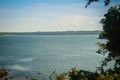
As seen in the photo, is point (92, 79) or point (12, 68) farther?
point (12, 68)

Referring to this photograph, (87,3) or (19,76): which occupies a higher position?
(87,3)

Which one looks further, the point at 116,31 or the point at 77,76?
the point at 116,31

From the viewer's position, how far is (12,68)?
274 ft

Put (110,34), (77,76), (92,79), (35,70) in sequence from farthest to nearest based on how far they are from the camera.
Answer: (35,70) → (110,34) → (77,76) → (92,79)

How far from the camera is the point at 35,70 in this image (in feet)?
256

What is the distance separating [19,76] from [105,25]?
48.0 meters

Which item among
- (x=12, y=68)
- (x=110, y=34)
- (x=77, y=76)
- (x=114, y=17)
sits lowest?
(x=12, y=68)

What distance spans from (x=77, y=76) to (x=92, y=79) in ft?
5.32

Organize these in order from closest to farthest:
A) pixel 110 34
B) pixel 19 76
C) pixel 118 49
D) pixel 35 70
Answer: pixel 118 49 → pixel 110 34 → pixel 19 76 → pixel 35 70

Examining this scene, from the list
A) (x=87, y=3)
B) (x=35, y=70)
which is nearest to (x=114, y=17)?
(x=87, y=3)

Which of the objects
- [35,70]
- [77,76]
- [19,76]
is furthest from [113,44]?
[35,70]

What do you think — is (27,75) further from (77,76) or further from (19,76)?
(77,76)

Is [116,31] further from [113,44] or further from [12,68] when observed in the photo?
[12,68]

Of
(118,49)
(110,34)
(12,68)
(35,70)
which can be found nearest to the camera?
(118,49)
